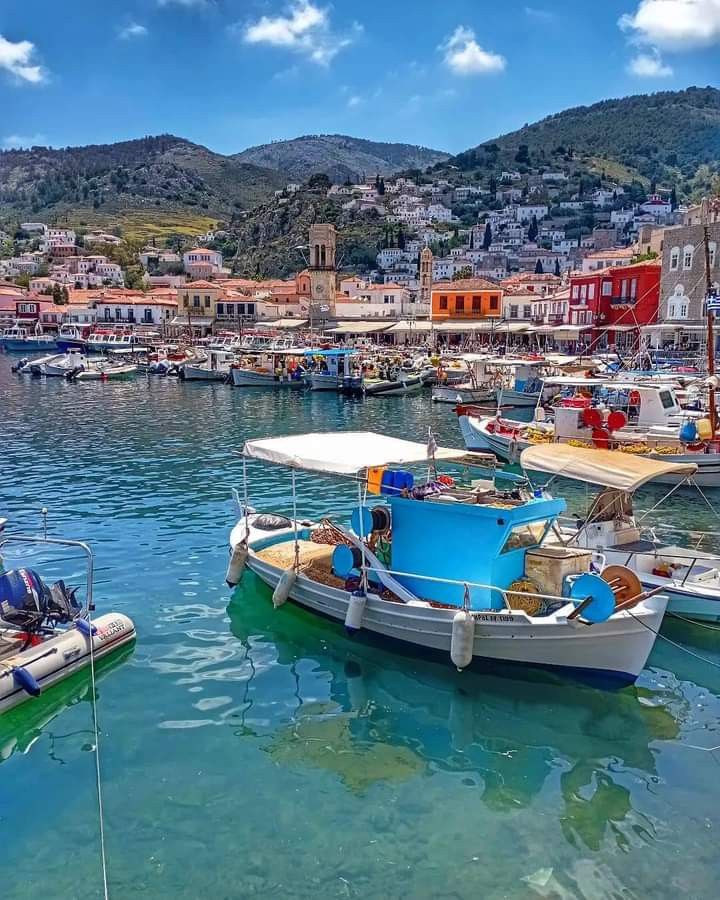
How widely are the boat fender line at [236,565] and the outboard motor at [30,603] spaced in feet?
10.2

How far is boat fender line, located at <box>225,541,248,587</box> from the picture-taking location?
13.9 metres

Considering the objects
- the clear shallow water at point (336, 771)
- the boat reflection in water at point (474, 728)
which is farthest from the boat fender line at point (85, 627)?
the boat reflection in water at point (474, 728)

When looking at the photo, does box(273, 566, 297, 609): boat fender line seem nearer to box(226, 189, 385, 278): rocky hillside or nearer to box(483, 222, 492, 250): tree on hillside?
box(226, 189, 385, 278): rocky hillside

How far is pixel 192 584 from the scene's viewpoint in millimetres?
14773

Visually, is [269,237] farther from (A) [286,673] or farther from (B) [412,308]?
(A) [286,673]

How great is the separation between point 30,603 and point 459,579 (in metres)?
6.34

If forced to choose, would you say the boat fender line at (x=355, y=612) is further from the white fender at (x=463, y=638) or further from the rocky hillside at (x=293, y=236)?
the rocky hillside at (x=293, y=236)

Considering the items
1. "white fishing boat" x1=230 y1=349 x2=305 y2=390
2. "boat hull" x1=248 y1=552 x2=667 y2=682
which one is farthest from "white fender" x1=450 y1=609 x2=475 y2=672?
"white fishing boat" x1=230 y1=349 x2=305 y2=390

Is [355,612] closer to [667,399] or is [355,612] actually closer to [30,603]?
[30,603]

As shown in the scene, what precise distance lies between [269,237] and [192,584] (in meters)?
166

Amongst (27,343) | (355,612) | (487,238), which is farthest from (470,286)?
(487,238)

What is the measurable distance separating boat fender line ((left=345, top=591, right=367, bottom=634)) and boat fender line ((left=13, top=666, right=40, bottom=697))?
14.5ft

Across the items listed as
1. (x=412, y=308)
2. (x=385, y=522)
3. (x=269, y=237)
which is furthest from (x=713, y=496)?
(x=269, y=237)

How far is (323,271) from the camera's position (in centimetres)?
9825
